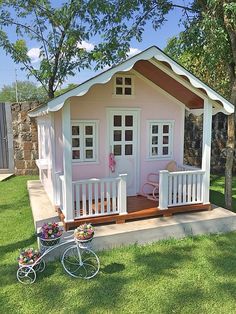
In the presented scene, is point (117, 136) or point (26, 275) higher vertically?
point (117, 136)

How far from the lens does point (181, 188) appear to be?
5.66 m

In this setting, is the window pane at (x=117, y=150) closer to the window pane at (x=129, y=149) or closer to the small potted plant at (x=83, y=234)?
the window pane at (x=129, y=149)

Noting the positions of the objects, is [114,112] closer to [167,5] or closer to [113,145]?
[113,145]

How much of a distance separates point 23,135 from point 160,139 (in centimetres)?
588

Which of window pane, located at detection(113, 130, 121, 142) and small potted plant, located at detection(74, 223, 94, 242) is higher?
window pane, located at detection(113, 130, 121, 142)

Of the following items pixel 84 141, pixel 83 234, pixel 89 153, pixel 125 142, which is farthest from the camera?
pixel 125 142

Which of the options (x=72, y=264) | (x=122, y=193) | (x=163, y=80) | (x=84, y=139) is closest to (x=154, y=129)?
(x=163, y=80)

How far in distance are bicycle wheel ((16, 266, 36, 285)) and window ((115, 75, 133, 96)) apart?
383cm

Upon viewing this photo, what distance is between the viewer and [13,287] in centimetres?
368

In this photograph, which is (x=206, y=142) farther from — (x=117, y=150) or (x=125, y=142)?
(x=117, y=150)

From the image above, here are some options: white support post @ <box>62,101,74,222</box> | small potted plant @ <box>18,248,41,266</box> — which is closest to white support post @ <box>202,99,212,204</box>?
white support post @ <box>62,101,74,222</box>

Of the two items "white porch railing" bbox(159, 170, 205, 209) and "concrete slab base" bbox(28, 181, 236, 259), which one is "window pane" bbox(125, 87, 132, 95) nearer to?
"white porch railing" bbox(159, 170, 205, 209)

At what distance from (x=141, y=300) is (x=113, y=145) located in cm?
344

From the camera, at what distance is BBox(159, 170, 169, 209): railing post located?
5340 millimetres
